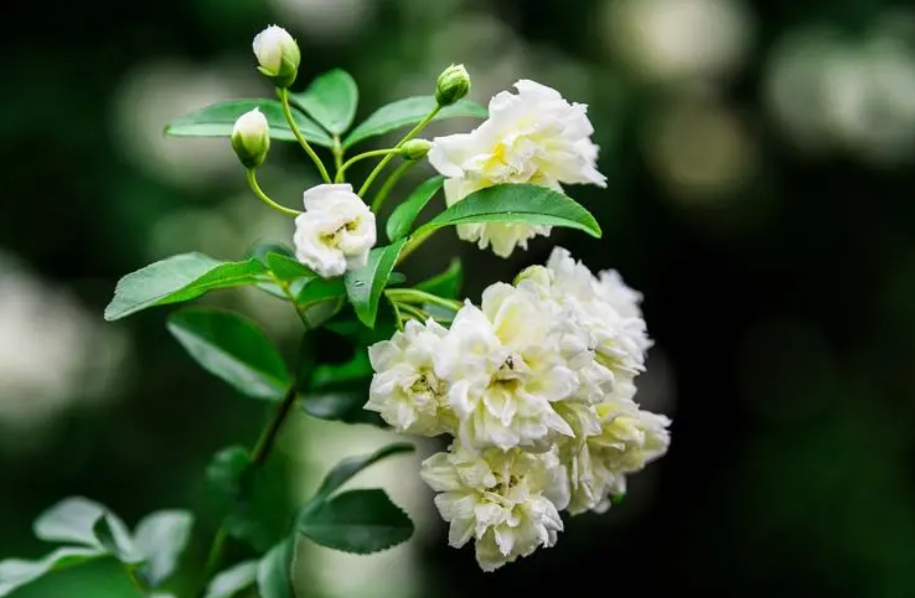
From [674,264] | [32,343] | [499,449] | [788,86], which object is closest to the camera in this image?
[499,449]

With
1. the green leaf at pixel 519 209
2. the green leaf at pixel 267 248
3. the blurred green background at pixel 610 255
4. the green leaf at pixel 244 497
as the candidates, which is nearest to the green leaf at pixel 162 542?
the green leaf at pixel 244 497

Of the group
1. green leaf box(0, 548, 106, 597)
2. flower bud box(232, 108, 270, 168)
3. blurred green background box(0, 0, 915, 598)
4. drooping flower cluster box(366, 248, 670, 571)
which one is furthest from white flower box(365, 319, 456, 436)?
blurred green background box(0, 0, 915, 598)

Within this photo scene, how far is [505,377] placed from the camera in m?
0.47

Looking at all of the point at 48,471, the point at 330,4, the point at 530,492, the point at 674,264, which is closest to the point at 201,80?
the point at 330,4

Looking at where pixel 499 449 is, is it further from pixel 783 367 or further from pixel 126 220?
pixel 783 367

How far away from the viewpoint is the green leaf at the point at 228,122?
0.57 m

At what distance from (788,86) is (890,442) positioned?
63cm

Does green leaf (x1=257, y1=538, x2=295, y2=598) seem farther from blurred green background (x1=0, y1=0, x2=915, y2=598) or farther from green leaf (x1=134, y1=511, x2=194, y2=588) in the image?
blurred green background (x1=0, y1=0, x2=915, y2=598)

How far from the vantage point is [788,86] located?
205 centimetres

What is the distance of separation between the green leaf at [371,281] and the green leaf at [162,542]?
28 cm

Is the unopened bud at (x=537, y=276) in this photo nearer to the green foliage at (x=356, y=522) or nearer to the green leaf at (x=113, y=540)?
the green foliage at (x=356, y=522)

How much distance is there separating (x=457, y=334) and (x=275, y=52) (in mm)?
166

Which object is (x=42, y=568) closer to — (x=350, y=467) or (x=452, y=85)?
(x=350, y=467)

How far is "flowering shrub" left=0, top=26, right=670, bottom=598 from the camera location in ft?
1.54
